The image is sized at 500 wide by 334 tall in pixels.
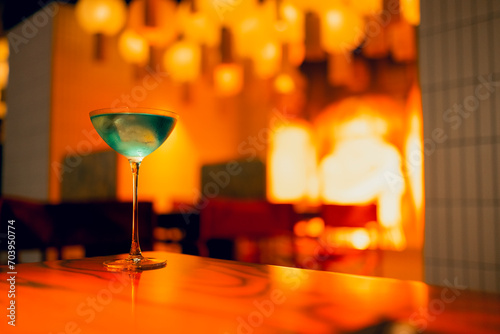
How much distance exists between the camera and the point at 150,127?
1.96 feet

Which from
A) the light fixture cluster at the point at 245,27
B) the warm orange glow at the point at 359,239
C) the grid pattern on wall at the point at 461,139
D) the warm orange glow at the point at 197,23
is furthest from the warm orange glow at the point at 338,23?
the warm orange glow at the point at 359,239

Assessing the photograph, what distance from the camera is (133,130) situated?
23.2 inches

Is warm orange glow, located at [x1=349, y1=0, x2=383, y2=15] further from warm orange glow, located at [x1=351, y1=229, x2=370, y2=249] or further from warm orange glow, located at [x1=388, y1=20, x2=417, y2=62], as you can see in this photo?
warm orange glow, located at [x1=351, y1=229, x2=370, y2=249]

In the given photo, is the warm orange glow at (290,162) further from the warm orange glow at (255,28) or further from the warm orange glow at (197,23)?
the warm orange glow at (197,23)

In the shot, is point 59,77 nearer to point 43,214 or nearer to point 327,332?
point 43,214

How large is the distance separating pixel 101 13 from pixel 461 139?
221cm

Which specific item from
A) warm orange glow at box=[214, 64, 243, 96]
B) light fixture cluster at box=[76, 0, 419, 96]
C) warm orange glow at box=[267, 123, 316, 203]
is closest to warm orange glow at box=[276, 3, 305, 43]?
light fixture cluster at box=[76, 0, 419, 96]

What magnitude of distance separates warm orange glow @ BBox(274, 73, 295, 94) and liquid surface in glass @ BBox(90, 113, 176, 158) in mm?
3936

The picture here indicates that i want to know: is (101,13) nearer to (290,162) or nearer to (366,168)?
(366,168)

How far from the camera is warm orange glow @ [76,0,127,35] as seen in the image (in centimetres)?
283

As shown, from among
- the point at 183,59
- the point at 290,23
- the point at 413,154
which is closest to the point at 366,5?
the point at 290,23

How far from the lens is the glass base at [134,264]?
54 centimetres

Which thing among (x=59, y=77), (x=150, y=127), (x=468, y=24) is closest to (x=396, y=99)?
(x=468, y=24)

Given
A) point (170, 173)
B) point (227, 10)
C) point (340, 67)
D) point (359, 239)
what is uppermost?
point (227, 10)
